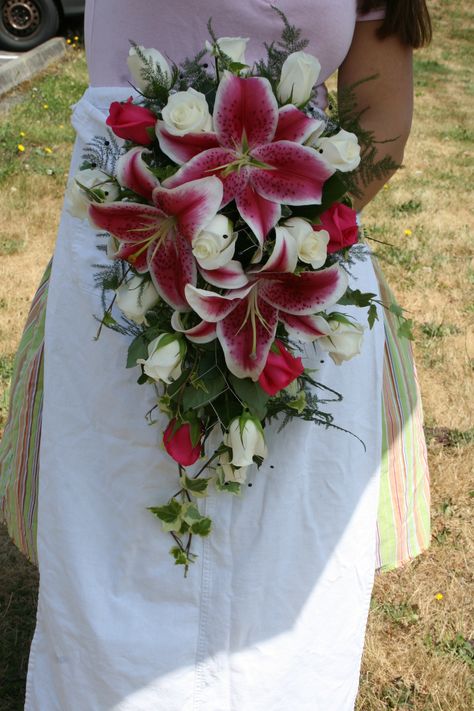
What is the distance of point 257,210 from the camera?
1.07m

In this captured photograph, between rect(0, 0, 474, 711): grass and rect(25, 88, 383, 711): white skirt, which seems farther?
rect(0, 0, 474, 711): grass

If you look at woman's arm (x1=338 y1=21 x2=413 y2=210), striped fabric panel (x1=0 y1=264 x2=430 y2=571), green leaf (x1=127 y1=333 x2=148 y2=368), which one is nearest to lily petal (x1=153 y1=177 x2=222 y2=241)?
green leaf (x1=127 y1=333 x2=148 y2=368)

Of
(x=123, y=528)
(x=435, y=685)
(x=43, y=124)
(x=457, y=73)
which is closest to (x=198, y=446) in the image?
(x=123, y=528)

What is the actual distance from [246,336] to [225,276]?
0.10 m

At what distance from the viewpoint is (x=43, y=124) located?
5.81 m

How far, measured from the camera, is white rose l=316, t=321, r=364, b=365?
1200mm

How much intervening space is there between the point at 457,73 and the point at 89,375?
8525 mm

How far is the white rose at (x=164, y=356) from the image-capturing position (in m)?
1.11

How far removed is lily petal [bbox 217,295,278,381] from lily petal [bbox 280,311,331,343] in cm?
3

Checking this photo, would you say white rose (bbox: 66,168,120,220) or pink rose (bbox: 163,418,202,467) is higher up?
white rose (bbox: 66,168,120,220)

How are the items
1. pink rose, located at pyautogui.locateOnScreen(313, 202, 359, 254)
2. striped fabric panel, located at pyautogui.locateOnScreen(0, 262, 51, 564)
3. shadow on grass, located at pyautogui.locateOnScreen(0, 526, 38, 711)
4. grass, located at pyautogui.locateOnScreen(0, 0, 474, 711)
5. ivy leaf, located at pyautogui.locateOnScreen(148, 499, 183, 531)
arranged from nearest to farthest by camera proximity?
1. pink rose, located at pyautogui.locateOnScreen(313, 202, 359, 254)
2. ivy leaf, located at pyautogui.locateOnScreen(148, 499, 183, 531)
3. striped fabric panel, located at pyautogui.locateOnScreen(0, 262, 51, 564)
4. shadow on grass, located at pyautogui.locateOnScreen(0, 526, 38, 711)
5. grass, located at pyautogui.locateOnScreen(0, 0, 474, 711)

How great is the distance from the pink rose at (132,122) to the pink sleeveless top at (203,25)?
0.90 feet

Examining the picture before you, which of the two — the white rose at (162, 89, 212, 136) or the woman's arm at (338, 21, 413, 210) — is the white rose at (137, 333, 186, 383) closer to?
the white rose at (162, 89, 212, 136)

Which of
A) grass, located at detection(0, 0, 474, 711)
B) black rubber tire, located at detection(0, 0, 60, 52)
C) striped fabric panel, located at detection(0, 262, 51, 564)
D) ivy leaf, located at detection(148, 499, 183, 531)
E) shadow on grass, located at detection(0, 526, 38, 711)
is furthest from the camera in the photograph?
black rubber tire, located at detection(0, 0, 60, 52)
